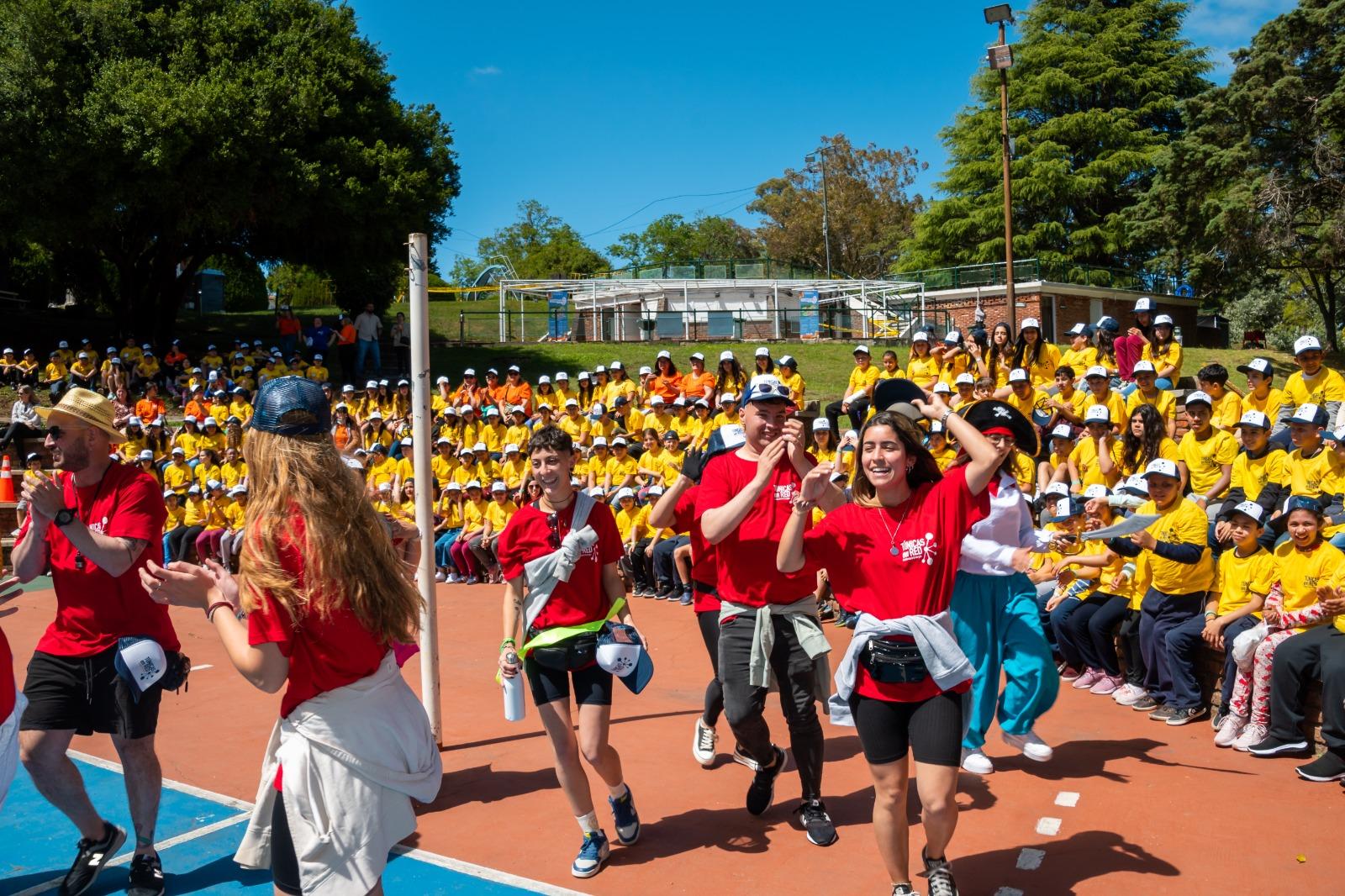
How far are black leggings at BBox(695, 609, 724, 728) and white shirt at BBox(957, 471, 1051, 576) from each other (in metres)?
1.28

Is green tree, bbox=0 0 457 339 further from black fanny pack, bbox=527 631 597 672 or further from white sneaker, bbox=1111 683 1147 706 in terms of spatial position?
white sneaker, bbox=1111 683 1147 706

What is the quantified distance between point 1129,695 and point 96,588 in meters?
6.03

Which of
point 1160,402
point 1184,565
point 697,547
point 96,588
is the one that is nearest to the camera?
point 96,588

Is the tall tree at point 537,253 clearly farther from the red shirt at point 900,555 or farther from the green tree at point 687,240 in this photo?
the red shirt at point 900,555

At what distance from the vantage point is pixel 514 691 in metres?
4.69

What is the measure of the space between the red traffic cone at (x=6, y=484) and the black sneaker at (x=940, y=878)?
15976 millimetres

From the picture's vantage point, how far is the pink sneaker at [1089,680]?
7.25 metres

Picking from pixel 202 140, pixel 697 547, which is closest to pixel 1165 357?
pixel 697 547

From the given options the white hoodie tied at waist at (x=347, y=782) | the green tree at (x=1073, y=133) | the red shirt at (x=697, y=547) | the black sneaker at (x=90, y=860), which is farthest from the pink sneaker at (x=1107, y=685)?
the green tree at (x=1073, y=133)

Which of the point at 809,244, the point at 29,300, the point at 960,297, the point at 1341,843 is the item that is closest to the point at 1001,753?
the point at 1341,843

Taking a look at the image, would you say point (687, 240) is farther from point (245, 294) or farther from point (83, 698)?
point (83, 698)

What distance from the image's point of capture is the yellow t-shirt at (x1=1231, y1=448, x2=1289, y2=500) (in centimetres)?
828

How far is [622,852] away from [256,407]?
278 cm

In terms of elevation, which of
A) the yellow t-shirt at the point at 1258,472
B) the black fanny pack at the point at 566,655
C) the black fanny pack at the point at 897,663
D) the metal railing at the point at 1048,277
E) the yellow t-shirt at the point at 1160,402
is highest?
the metal railing at the point at 1048,277
